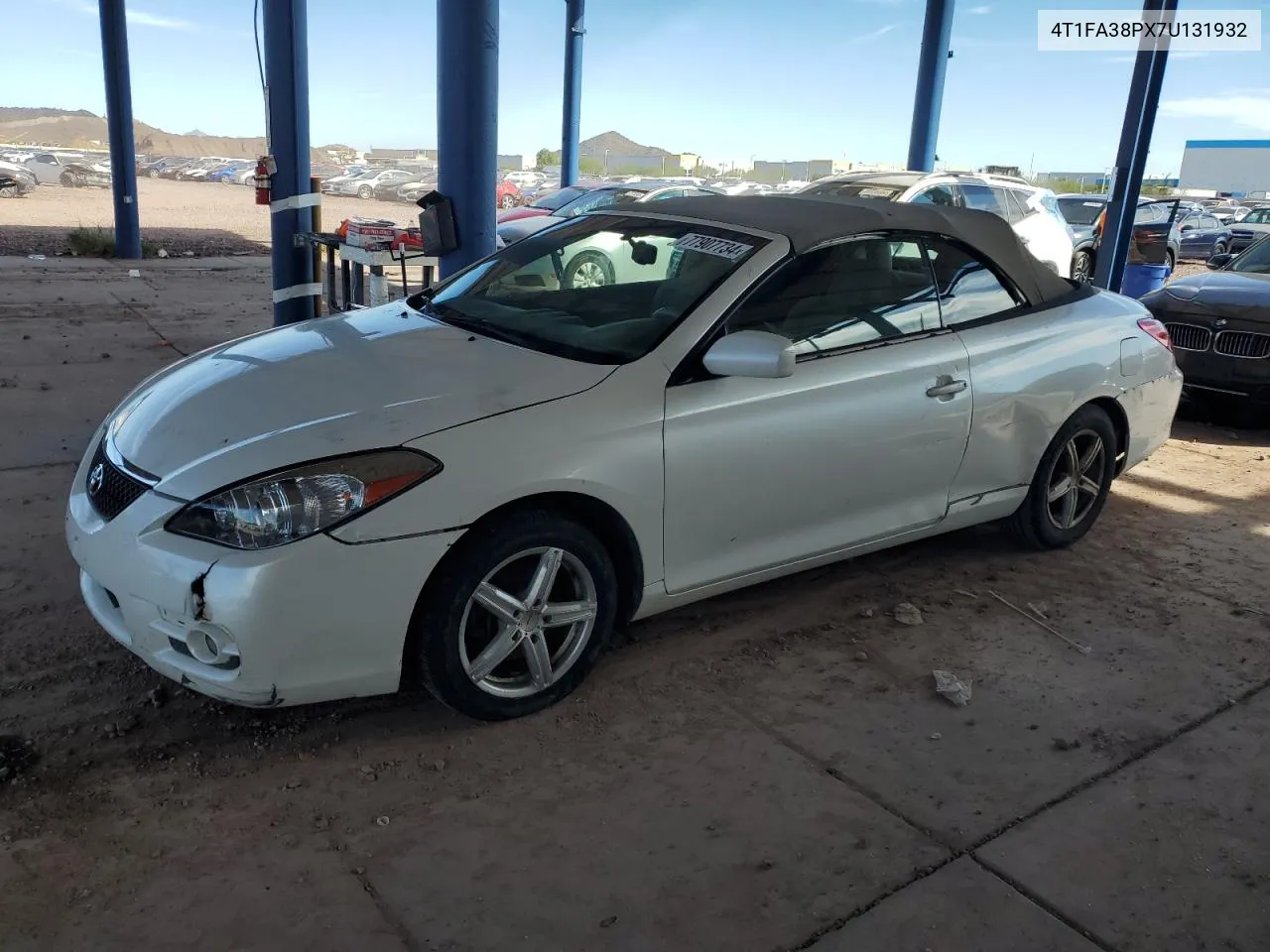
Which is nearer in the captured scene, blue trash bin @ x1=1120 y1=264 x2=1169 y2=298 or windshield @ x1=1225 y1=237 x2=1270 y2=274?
windshield @ x1=1225 y1=237 x2=1270 y2=274

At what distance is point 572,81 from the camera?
65.0ft

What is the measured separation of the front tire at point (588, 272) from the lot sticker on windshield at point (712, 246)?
275mm

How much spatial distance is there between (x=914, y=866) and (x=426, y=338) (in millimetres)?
2357

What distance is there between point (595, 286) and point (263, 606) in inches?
73.5

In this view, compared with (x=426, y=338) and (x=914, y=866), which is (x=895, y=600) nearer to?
(x=914, y=866)

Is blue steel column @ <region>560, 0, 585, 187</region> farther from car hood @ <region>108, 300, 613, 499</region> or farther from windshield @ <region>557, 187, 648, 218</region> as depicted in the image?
car hood @ <region>108, 300, 613, 499</region>

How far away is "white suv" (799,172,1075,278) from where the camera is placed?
1190 cm

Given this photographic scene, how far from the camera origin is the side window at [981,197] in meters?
12.7

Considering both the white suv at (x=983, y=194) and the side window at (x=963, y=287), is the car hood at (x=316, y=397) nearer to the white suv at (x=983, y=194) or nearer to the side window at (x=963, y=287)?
the side window at (x=963, y=287)

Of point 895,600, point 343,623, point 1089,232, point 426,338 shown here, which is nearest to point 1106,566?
point 895,600

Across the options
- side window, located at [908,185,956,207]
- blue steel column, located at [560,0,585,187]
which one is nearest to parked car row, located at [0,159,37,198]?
blue steel column, located at [560,0,585,187]

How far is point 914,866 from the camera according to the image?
2.68 m

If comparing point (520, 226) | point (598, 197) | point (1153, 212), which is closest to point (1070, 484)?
point (520, 226)

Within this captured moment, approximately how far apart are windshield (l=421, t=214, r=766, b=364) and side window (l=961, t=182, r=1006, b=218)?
9513 mm
